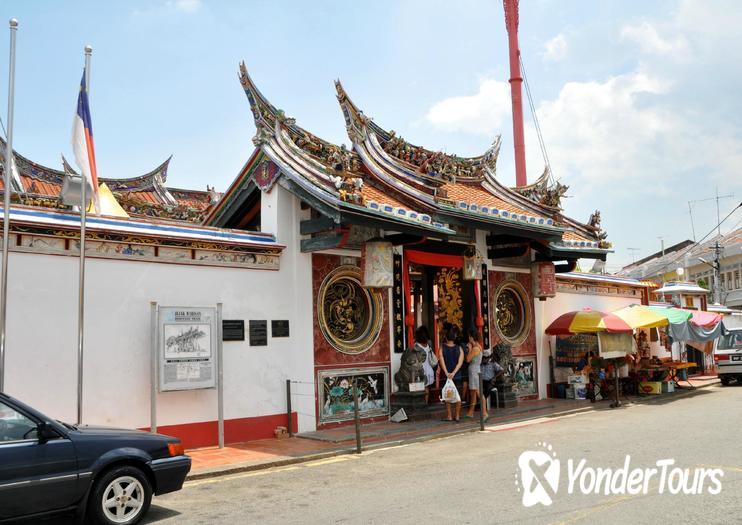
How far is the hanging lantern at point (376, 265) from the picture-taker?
41.6ft

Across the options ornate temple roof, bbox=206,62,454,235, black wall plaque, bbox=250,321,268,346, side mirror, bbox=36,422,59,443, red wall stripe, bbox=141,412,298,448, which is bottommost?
red wall stripe, bbox=141,412,298,448

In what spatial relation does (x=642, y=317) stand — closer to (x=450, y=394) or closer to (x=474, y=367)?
(x=474, y=367)

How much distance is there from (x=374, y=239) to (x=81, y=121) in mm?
5479

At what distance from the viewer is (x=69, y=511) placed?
601 cm

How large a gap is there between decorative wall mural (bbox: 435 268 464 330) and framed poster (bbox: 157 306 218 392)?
6898 mm

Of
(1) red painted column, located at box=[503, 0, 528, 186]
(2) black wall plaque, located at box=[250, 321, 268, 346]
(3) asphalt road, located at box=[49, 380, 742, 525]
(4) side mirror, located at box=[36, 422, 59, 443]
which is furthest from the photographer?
(1) red painted column, located at box=[503, 0, 528, 186]

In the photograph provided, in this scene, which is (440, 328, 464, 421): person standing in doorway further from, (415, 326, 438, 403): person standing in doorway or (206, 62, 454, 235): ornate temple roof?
(206, 62, 454, 235): ornate temple roof

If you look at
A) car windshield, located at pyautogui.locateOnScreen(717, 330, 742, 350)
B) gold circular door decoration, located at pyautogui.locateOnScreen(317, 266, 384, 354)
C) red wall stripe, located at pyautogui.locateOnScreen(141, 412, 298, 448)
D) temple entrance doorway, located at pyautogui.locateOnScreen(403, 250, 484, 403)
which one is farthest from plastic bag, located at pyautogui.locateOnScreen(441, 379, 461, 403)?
car windshield, located at pyautogui.locateOnScreen(717, 330, 742, 350)

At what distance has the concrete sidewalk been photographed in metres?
9.54

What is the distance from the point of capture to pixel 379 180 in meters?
14.0

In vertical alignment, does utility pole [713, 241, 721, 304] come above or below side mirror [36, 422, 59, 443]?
above

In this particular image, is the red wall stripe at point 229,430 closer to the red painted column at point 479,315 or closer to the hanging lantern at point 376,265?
the hanging lantern at point 376,265

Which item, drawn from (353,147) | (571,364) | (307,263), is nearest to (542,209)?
(571,364)

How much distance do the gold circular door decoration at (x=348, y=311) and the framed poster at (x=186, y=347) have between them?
99.5 inches
